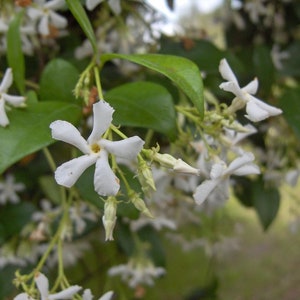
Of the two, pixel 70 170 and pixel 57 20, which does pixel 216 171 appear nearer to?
pixel 70 170

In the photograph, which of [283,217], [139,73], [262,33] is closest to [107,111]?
[139,73]

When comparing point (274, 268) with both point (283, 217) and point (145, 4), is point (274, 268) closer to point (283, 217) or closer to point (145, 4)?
point (283, 217)

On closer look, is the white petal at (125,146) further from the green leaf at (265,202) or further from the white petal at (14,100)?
the green leaf at (265,202)

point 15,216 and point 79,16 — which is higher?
point 79,16

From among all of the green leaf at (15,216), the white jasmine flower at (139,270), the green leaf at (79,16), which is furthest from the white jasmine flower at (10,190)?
the green leaf at (79,16)

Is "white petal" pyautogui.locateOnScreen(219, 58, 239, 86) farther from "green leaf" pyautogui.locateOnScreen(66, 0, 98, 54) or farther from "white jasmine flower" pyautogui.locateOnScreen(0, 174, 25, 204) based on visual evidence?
"white jasmine flower" pyautogui.locateOnScreen(0, 174, 25, 204)

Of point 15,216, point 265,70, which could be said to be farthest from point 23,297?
point 265,70
